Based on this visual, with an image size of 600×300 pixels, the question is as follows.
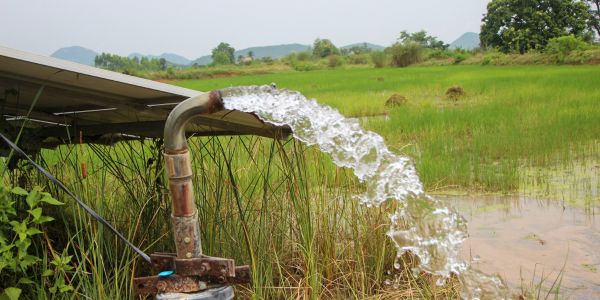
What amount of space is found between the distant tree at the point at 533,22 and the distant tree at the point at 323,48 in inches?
1080

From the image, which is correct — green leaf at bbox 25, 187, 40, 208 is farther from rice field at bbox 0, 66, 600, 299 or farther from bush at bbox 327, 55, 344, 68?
bush at bbox 327, 55, 344, 68

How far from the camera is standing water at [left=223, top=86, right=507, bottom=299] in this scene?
183 cm

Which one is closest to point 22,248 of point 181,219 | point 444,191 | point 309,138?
point 181,219

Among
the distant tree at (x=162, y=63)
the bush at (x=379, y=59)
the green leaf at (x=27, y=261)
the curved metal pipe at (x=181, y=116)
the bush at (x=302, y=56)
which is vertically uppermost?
the distant tree at (x=162, y=63)

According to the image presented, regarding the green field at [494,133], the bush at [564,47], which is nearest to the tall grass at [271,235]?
the green field at [494,133]

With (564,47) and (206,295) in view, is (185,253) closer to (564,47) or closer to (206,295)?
(206,295)

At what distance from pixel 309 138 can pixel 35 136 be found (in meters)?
1.24

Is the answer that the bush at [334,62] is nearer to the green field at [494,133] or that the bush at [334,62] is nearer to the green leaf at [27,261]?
the green field at [494,133]

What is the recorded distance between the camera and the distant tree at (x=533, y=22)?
33.5m

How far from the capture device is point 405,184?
2309mm

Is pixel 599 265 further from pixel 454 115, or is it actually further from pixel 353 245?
pixel 454 115

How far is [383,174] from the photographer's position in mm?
2242

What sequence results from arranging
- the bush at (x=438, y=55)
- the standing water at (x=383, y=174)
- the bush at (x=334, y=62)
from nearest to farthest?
the standing water at (x=383, y=174) → the bush at (x=438, y=55) → the bush at (x=334, y=62)

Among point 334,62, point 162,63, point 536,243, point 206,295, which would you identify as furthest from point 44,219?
point 162,63
